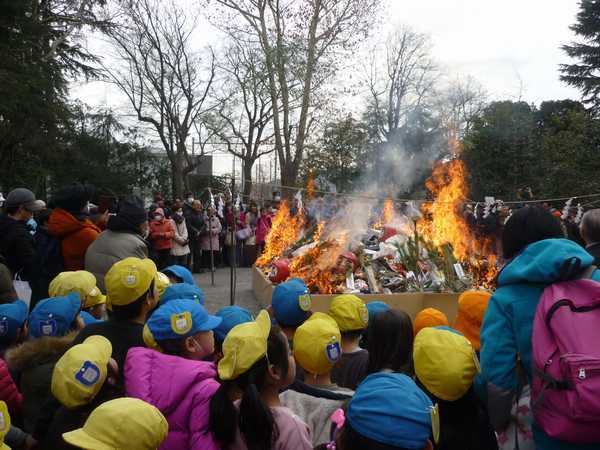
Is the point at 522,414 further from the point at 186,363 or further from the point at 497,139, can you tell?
the point at 497,139

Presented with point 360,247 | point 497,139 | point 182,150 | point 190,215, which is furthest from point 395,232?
point 182,150

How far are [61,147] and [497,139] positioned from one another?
643 inches

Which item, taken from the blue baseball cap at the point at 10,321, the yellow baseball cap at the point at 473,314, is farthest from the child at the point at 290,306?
the blue baseball cap at the point at 10,321

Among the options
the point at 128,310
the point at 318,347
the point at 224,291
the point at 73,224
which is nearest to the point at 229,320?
the point at 128,310

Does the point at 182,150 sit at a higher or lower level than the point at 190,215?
higher

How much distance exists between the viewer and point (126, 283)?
346 centimetres

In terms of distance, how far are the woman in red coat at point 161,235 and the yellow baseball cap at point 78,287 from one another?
310 inches

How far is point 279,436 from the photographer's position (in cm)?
242

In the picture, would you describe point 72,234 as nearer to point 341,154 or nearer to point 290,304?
point 290,304

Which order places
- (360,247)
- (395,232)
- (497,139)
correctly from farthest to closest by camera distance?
(497,139), (395,232), (360,247)

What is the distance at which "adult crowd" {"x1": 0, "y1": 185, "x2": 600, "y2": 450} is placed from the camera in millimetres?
2059

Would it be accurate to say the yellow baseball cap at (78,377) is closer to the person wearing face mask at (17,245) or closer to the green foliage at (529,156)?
the person wearing face mask at (17,245)

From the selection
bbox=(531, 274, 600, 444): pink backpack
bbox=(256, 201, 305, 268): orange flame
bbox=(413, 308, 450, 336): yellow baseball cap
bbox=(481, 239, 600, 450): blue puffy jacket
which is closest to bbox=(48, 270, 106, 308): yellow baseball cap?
bbox=(413, 308, 450, 336): yellow baseball cap

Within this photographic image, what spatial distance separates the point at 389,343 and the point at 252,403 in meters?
1.14
